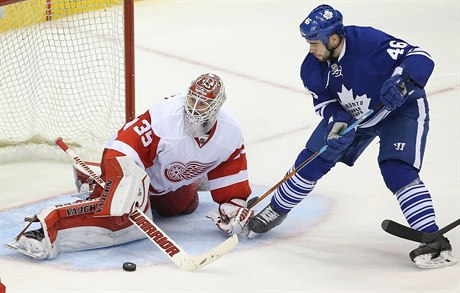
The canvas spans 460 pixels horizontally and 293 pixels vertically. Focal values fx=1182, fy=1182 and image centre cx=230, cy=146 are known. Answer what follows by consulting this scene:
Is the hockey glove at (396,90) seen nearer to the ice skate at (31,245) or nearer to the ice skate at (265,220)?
the ice skate at (265,220)

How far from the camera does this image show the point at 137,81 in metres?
6.11

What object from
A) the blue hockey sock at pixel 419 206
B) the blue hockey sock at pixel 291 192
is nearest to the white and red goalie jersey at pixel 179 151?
the blue hockey sock at pixel 291 192

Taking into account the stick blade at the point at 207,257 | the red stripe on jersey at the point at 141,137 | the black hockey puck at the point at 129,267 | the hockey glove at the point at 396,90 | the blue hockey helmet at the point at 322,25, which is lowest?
the black hockey puck at the point at 129,267

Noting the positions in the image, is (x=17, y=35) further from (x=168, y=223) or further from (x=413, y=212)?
(x=413, y=212)

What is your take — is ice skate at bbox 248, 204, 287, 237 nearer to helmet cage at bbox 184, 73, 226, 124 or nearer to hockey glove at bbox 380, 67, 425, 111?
helmet cage at bbox 184, 73, 226, 124

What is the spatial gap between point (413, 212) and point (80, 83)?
6.17ft

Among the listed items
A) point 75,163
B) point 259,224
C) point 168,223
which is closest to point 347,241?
point 259,224

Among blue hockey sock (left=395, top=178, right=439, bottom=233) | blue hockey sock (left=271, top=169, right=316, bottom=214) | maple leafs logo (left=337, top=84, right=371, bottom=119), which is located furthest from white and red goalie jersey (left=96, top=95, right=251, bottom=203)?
blue hockey sock (left=395, top=178, right=439, bottom=233)

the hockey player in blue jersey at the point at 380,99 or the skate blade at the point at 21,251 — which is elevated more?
the hockey player in blue jersey at the point at 380,99

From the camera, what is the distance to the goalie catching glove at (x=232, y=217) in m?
4.07

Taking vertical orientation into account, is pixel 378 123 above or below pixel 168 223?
above

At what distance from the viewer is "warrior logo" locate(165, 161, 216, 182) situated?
4.02 metres

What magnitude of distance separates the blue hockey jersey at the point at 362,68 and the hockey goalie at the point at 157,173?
34 cm

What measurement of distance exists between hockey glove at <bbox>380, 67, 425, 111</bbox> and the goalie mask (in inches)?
22.0
